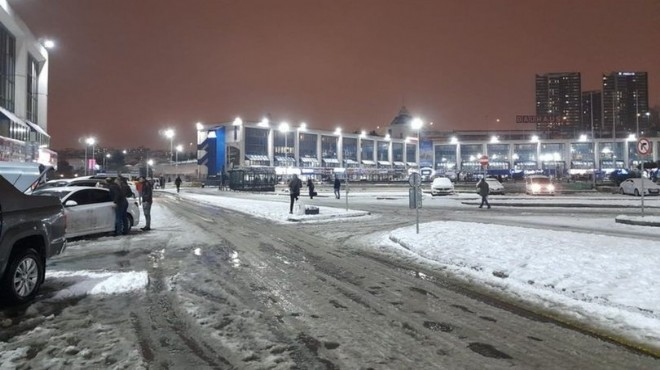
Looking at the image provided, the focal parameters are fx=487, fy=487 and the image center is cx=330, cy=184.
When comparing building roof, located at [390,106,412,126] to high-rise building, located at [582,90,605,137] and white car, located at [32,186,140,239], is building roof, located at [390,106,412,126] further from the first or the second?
white car, located at [32,186,140,239]

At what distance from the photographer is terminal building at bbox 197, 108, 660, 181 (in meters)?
95.3

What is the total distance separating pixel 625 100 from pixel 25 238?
543 feet

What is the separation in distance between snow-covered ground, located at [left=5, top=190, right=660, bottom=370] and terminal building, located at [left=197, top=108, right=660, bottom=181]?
79.4 metres

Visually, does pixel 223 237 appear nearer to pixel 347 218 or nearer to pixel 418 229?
pixel 418 229

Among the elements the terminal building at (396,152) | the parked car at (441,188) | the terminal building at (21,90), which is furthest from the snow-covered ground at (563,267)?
the terminal building at (396,152)

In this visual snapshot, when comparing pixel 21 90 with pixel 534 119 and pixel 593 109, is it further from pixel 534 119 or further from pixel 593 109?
pixel 593 109

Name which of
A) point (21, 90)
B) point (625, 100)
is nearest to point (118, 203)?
point (21, 90)

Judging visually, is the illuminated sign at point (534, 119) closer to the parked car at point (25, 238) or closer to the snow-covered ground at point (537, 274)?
the snow-covered ground at point (537, 274)

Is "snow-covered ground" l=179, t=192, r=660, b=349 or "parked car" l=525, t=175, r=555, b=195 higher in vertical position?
"parked car" l=525, t=175, r=555, b=195

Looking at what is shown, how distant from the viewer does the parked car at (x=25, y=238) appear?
657 cm

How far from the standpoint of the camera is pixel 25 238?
7.10 metres

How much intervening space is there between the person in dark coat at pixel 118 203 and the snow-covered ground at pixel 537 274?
0.77m

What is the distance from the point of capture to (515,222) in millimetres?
18734

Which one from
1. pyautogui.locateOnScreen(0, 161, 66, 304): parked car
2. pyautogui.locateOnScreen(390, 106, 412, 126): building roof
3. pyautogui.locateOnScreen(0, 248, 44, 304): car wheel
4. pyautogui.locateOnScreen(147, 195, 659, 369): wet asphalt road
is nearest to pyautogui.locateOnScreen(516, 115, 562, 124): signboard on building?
pyautogui.locateOnScreen(390, 106, 412, 126): building roof
